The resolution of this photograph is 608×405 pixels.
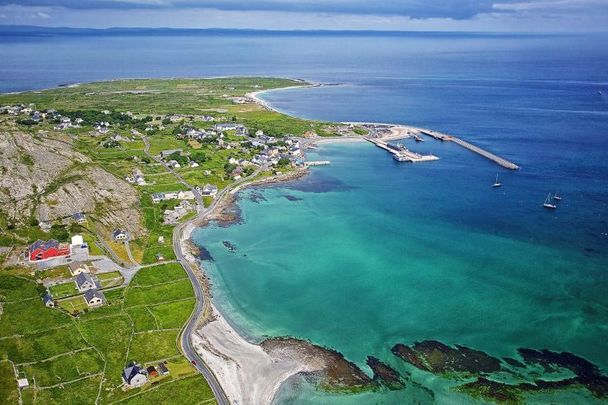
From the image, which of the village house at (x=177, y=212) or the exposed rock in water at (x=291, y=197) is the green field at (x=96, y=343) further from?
the exposed rock in water at (x=291, y=197)

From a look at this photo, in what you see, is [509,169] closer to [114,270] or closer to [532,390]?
[532,390]

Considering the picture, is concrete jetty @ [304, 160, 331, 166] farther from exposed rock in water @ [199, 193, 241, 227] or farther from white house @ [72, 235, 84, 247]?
white house @ [72, 235, 84, 247]

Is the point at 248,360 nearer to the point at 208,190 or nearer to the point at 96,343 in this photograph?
the point at 96,343

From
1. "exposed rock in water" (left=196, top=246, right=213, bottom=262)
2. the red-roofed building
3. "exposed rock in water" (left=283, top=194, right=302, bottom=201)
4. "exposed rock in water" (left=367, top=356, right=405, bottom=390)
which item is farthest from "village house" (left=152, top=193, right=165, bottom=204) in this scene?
"exposed rock in water" (left=367, top=356, right=405, bottom=390)

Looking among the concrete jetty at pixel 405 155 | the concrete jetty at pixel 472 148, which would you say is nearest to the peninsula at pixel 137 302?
the concrete jetty at pixel 405 155

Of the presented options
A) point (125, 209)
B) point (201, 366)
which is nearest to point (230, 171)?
point (125, 209)

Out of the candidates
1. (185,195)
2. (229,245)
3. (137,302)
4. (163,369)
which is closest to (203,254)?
(229,245)
